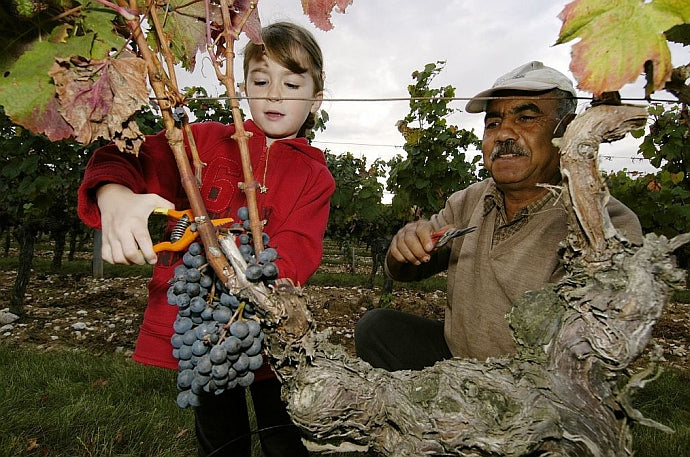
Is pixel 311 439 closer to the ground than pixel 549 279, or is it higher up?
closer to the ground

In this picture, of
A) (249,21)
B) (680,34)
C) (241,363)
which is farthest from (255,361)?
(680,34)

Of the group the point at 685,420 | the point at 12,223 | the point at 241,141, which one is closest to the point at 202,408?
the point at 241,141

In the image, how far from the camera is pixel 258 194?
5.93 feet

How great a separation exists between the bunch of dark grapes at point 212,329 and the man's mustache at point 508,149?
1.63m

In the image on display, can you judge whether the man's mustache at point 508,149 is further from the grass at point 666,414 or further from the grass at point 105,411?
the grass at point 105,411

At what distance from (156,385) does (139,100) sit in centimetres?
341

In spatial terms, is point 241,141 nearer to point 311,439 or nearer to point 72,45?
point 72,45

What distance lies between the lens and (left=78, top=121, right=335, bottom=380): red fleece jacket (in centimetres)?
167

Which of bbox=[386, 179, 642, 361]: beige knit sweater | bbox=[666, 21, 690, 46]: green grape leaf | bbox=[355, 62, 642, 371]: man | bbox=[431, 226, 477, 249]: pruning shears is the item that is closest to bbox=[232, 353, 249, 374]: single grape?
bbox=[431, 226, 477, 249]: pruning shears

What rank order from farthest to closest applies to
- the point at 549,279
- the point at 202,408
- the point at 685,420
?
1. the point at 685,420
2. the point at 549,279
3. the point at 202,408

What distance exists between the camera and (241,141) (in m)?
1.06

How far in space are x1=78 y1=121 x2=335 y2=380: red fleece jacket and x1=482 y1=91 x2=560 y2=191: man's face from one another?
3.21 ft

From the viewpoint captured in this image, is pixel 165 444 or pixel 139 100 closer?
pixel 139 100

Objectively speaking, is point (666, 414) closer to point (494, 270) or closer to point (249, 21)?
point (494, 270)
